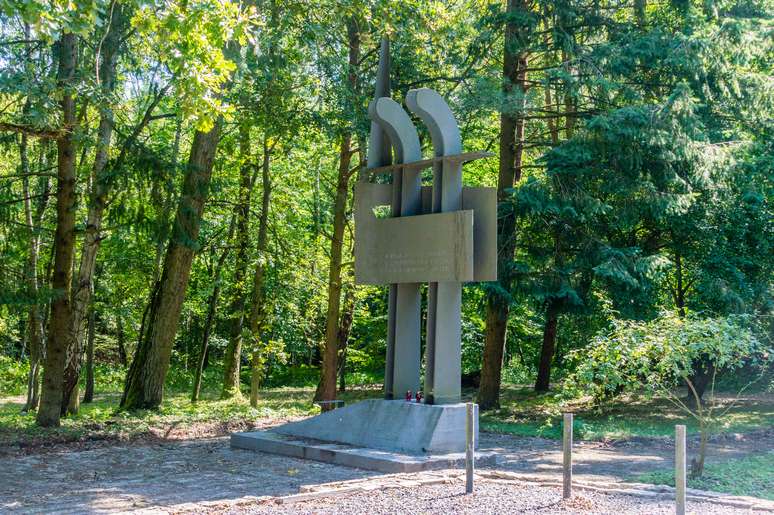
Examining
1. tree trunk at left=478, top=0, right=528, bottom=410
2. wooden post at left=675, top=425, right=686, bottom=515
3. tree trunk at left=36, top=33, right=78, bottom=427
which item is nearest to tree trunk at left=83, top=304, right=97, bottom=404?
tree trunk at left=36, top=33, right=78, bottom=427

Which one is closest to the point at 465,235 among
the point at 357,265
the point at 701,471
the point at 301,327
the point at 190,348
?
the point at 357,265

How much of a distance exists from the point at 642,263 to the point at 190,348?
19970mm

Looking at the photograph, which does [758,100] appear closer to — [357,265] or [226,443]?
[357,265]

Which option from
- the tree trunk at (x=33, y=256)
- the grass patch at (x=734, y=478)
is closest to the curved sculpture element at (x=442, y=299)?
the grass patch at (x=734, y=478)

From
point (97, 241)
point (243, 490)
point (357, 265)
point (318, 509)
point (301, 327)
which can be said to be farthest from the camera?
point (301, 327)

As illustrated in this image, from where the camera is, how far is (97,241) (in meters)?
14.0

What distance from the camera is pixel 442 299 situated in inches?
413

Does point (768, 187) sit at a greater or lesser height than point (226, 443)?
greater

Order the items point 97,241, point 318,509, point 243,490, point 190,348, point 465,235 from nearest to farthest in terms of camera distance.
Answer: point 318,509, point 243,490, point 465,235, point 97,241, point 190,348

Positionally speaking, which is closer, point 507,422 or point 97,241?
point 97,241

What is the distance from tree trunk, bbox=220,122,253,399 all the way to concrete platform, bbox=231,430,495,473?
781cm

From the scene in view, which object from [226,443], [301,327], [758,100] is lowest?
[226,443]

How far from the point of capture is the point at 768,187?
51.9 feet

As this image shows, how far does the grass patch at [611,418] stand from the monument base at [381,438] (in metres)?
3.21
